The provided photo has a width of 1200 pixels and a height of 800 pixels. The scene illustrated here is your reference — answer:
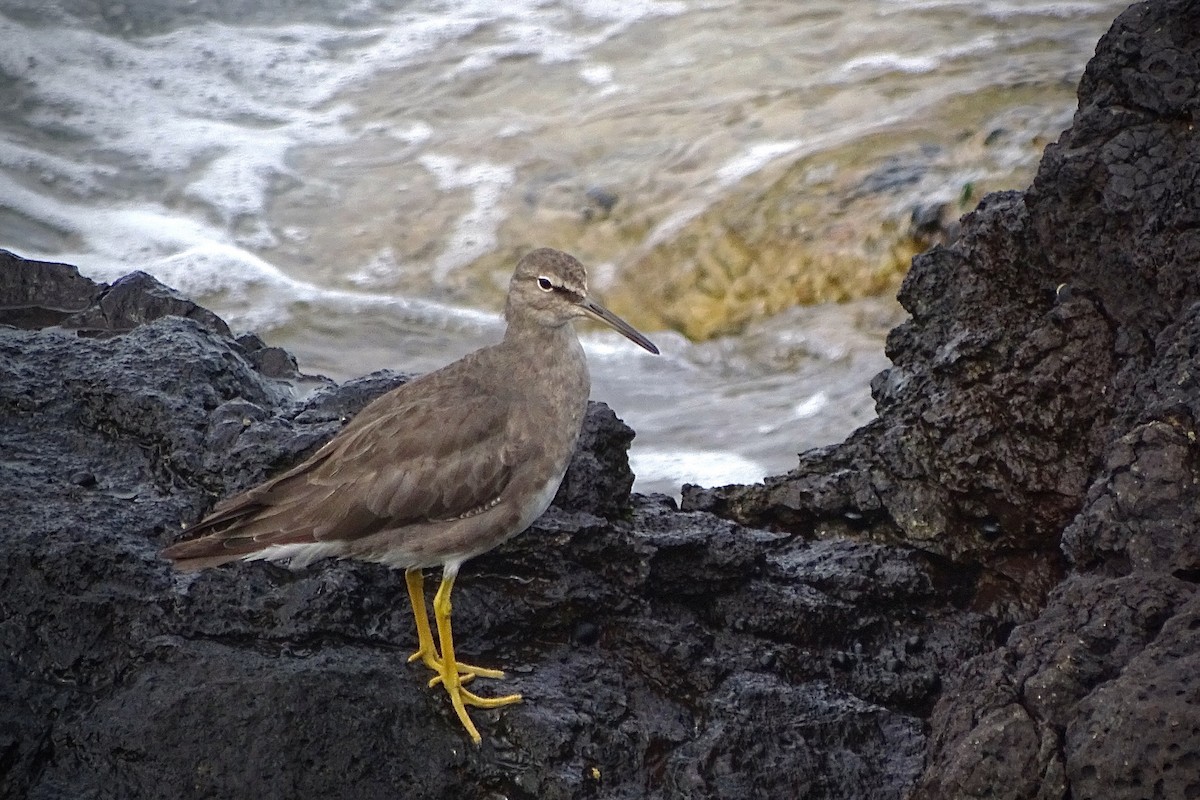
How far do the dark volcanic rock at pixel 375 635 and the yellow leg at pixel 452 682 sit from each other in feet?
0.16

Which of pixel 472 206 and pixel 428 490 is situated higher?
pixel 428 490

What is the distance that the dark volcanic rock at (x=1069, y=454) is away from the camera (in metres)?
3.46

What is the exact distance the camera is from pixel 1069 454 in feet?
17.5

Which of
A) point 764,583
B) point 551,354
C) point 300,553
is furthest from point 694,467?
point 300,553

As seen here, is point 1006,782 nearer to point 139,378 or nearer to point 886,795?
point 886,795

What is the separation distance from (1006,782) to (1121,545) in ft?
2.73

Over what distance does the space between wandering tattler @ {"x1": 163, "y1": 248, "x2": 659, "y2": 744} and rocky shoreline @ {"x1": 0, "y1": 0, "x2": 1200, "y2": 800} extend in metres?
0.23

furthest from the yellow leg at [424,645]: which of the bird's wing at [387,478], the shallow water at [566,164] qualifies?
the shallow water at [566,164]

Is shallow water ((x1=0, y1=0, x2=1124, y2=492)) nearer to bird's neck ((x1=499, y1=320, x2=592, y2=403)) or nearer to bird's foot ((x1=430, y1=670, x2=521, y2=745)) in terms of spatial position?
bird's neck ((x1=499, y1=320, x2=592, y2=403))

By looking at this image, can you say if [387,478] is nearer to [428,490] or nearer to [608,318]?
[428,490]

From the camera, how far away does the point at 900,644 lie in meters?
5.04

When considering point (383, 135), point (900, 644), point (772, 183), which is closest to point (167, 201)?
point (383, 135)

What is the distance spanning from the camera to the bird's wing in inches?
180

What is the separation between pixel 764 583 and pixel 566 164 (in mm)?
Answer: 9760
